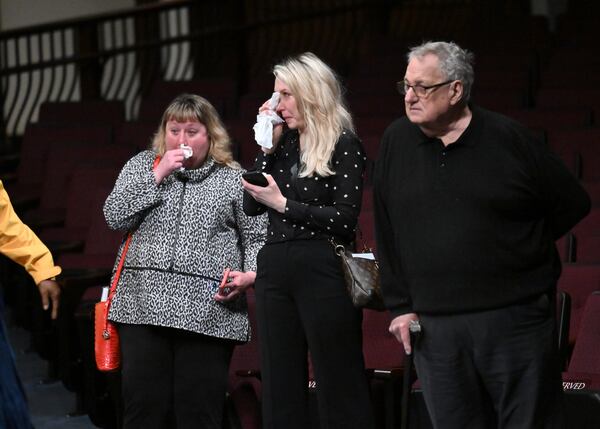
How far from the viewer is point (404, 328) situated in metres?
3.28

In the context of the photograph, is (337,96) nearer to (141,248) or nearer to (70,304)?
(141,248)

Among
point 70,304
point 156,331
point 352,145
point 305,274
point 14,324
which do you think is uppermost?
point 352,145

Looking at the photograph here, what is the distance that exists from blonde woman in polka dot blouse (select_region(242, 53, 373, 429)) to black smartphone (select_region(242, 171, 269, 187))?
0.06 feet

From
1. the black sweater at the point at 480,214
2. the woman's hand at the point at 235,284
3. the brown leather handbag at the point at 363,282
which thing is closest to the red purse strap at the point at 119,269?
the woman's hand at the point at 235,284

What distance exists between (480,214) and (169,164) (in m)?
1.10

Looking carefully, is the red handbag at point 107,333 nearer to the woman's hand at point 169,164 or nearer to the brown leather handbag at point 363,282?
the woman's hand at point 169,164

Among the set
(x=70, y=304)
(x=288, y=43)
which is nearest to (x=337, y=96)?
(x=70, y=304)

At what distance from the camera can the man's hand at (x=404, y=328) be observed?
3.28m

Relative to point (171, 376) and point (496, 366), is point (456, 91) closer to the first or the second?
point (496, 366)

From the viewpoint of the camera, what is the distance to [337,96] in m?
3.78

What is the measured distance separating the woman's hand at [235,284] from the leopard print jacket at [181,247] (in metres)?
0.03

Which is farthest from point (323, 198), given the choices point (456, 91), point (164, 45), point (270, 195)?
point (164, 45)

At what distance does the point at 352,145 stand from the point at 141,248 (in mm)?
722

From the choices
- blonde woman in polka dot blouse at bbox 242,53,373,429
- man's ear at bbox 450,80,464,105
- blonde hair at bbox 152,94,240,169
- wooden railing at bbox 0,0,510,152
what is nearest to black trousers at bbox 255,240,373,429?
blonde woman in polka dot blouse at bbox 242,53,373,429
